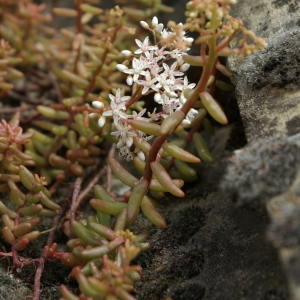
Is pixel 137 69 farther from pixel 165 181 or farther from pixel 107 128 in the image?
pixel 165 181

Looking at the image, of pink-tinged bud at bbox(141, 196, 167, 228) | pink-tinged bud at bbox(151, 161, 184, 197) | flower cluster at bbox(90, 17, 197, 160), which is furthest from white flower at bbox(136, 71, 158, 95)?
pink-tinged bud at bbox(141, 196, 167, 228)

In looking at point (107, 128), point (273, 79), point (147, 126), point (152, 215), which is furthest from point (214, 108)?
point (107, 128)

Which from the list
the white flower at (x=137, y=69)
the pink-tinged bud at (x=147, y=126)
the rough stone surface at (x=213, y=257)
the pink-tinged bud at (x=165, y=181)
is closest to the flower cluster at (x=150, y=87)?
the white flower at (x=137, y=69)

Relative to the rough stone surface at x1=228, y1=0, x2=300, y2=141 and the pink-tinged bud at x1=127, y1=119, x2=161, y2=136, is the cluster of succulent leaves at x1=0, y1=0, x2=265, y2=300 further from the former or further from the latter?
the rough stone surface at x1=228, y1=0, x2=300, y2=141

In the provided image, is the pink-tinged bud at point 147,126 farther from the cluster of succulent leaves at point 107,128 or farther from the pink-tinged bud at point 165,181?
the pink-tinged bud at point 165,181

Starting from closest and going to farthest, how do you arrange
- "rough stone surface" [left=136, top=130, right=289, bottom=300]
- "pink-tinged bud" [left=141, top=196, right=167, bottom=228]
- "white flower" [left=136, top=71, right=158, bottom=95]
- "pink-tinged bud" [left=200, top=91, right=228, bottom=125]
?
1. "rough stone surface" [left=136, top=130, right=289, bottom=300]
2. "pink-tinged bud" [left=200, top=91, right=228, bottom=125]
3. "pink-tinged bud" [left=141, top=196, right=167, bottom=228]
4. "white flower" [left=136, top=71, right=158, bottom=95]

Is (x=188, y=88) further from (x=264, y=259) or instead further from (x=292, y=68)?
(x=264, y=259)
